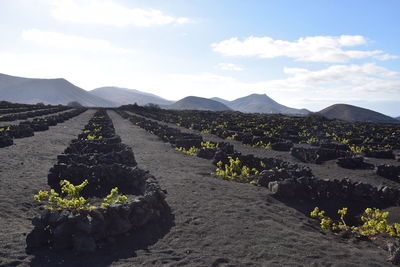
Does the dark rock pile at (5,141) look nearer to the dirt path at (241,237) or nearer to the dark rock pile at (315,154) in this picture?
the dirt path at (241,237)

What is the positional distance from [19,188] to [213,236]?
7308mm

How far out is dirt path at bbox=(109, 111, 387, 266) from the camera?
7.03m

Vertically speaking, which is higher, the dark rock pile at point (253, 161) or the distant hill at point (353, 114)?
the distant hill at point (353, 114)

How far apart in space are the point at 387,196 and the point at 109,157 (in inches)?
442

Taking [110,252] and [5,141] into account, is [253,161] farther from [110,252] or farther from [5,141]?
[5,141]

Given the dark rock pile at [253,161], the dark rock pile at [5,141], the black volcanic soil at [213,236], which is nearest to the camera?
the black volcanic soil at [213,236]

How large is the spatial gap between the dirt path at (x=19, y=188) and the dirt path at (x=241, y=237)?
7.24 feet

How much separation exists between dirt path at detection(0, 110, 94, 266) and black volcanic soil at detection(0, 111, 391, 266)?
0.02m

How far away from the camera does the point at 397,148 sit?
28.0 metres

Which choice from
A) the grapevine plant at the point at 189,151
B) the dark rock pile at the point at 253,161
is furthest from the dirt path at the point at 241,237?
the grapevine plant at the point at 189,151

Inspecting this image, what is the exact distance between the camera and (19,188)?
11625 mm

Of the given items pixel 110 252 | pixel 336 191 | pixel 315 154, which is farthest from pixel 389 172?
pixel 110 252

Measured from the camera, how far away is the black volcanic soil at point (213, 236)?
6949 mm

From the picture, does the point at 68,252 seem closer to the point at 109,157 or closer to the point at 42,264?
the point at 42,264
